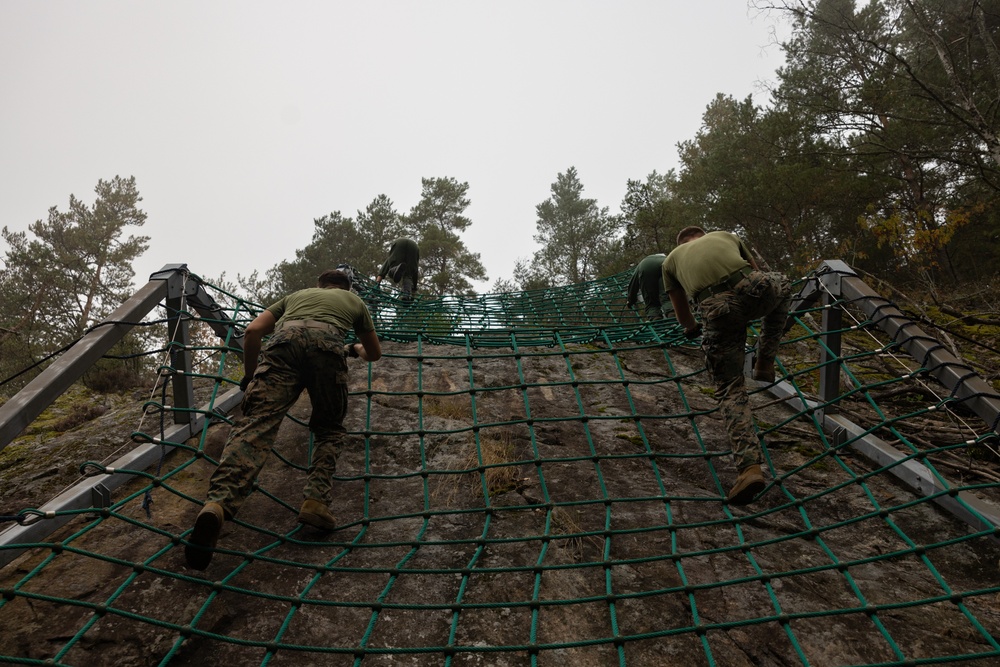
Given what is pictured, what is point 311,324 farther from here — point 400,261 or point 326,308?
point 400,261

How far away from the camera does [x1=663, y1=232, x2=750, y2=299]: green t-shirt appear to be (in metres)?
2.66

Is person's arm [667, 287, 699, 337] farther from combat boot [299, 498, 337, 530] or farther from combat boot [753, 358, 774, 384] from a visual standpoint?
combat boot [299, 498, 337, 530]

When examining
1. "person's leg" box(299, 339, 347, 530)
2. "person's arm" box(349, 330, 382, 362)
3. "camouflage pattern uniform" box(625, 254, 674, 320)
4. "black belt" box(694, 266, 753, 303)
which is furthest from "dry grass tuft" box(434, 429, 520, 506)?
"camouflage pattern uniform" box(625, 254, 674, 320)

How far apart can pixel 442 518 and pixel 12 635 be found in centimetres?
150

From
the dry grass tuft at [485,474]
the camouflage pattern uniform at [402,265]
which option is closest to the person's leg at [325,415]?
the dry grass tuft at [485,474]

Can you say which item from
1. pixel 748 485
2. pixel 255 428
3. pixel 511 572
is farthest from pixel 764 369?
pixel 255 428

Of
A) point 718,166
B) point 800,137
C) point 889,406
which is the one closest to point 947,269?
point 800,137

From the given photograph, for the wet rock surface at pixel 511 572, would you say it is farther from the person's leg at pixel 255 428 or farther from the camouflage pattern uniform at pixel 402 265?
the camouflage pattern uniform at pixel 402 265

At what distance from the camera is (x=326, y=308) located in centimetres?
258

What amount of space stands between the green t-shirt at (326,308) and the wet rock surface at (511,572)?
23.4 inches

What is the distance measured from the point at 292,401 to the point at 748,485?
2.00 m

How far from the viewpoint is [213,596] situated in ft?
6.10

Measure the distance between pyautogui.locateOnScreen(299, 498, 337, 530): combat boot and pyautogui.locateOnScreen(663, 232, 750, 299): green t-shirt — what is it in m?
2.02

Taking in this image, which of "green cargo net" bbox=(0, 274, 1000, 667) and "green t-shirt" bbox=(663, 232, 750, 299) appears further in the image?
"green t-shirt" bbox=(663, 232, 750, 299)
